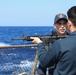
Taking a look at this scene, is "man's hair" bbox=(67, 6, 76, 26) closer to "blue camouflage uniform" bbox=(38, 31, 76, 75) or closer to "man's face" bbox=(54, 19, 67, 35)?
"blue camouflage uniform" bbox=(38, 31, 76, 75)

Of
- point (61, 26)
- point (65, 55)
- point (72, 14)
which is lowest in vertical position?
point (65, 55)

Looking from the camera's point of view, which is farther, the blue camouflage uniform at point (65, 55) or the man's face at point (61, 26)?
the man's face at point (61, 26)

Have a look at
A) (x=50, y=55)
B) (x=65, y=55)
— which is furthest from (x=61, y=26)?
(x=65, y=55)

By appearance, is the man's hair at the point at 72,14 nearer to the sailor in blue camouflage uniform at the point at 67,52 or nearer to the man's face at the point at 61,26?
the sailor in blue camouflage uniform at the point at 67,52

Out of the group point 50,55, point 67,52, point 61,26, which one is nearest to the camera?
point 67,52

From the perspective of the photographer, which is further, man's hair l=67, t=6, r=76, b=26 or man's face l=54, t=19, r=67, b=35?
man's face l=54, t=19, r=67, b=35

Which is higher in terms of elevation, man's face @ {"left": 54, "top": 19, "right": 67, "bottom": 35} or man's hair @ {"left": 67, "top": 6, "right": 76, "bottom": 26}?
man's hair @ {"left": 67, "top": 6, "right": 76, "bottom": 26}

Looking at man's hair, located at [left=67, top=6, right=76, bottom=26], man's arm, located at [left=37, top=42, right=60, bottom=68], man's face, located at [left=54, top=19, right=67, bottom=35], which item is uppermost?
man's hair, located at [left=67, top=6, right=76, bottom=26]

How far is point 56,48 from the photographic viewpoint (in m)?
4.26

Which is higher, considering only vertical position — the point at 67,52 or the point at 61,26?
the point at 61,26

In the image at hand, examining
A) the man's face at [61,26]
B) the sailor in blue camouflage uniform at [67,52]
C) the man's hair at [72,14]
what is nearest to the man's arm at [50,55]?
the sailor in blue camouflage uniform at [67,52]

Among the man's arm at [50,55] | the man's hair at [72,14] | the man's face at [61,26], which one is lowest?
the man's arm at [50,55]

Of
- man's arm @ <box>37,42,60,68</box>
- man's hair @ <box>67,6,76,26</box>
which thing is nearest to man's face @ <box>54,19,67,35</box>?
man's arm @ <box>37,42,60,68</box>

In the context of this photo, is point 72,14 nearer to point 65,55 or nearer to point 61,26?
point 65,55
